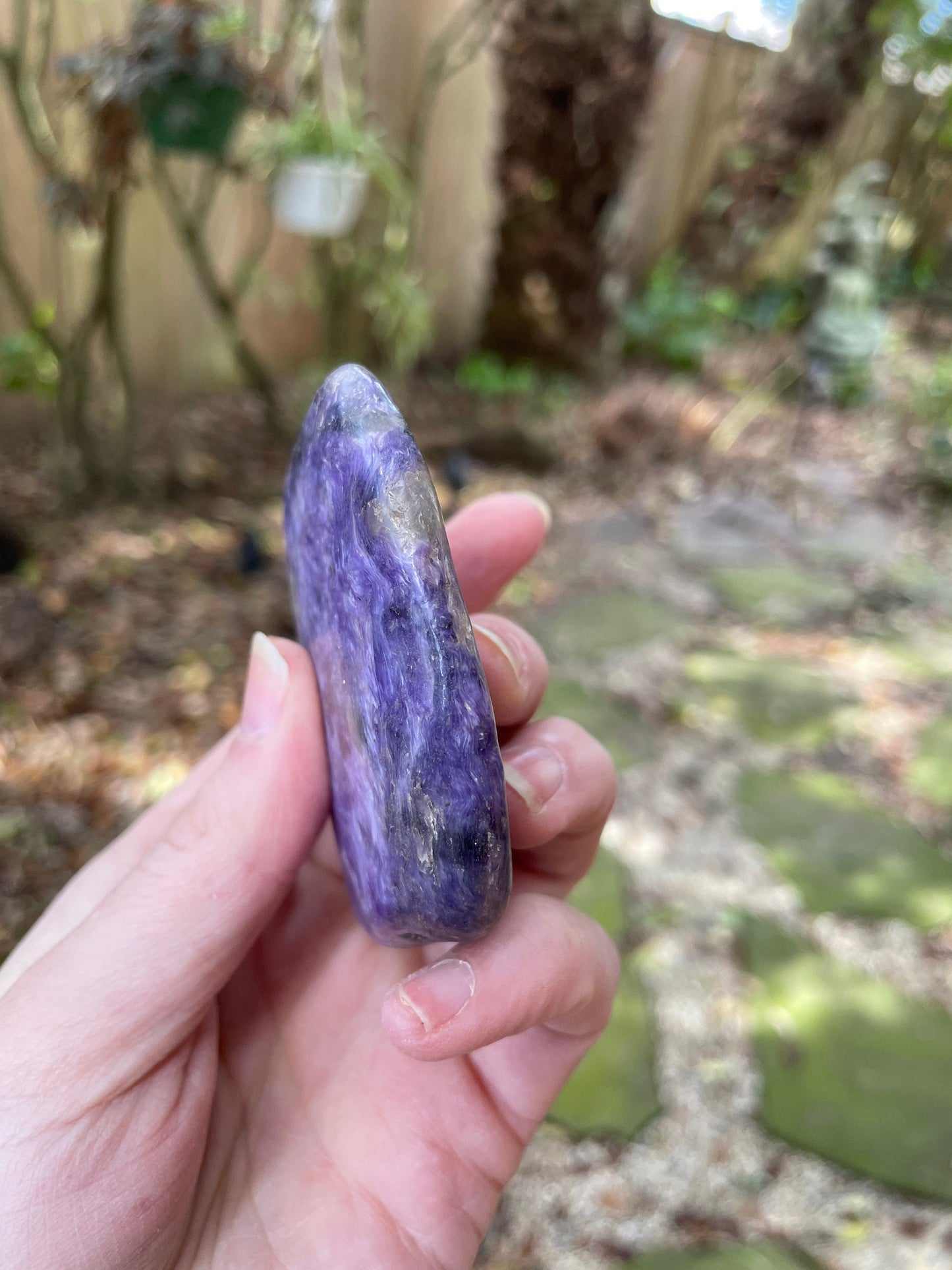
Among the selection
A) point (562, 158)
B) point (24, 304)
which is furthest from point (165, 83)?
point (562, 158)

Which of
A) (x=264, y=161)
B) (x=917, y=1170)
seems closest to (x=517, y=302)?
(x=264, y=161)

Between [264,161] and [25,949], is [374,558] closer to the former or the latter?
[25,949]

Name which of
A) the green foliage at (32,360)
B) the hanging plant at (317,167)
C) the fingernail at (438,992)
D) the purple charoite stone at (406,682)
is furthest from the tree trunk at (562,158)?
the fingernail at (438,992)

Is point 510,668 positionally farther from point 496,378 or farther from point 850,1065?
point 496,378

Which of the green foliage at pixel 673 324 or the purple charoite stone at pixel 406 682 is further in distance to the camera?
the green foliage at pixel 673 324

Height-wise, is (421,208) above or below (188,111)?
below

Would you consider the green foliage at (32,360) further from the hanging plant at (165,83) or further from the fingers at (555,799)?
the fingers at (555,799)

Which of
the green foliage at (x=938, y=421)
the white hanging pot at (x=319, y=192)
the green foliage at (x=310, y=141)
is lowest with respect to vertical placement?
the green foliage at (x=938, y=421)
